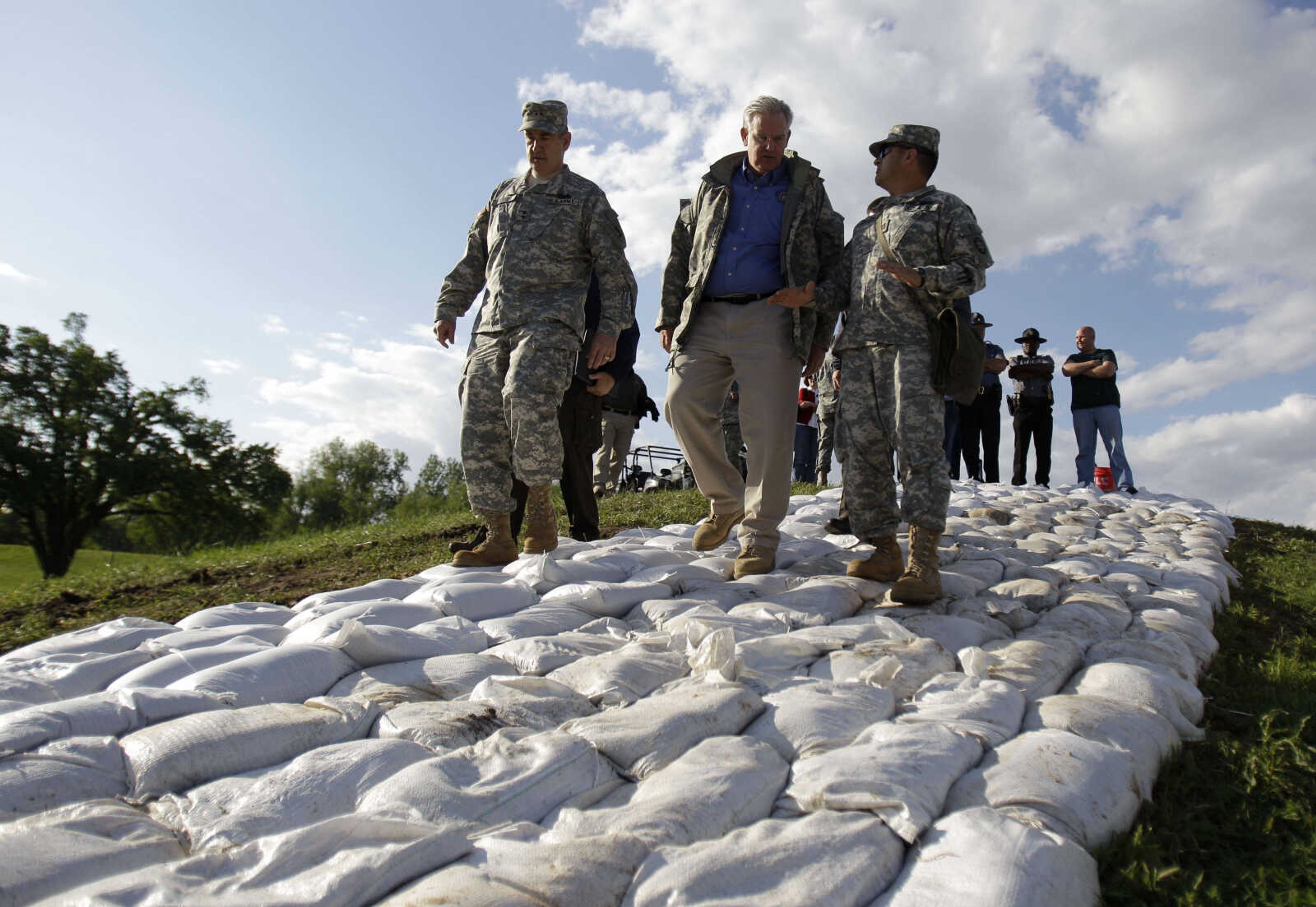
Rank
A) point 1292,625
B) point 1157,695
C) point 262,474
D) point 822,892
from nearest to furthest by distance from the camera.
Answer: point 822,892
point 1157,695
point 1292,625
point 262,474

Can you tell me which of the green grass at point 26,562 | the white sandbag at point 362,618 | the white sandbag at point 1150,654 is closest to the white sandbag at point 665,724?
the white sandbag at point 362,618

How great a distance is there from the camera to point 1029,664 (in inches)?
92.4

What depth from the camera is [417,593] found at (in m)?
3.10

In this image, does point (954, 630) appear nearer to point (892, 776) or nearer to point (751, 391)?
point (892, 776)

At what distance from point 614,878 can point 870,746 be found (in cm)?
66

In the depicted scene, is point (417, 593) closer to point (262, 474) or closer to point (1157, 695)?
point (1157, 695)

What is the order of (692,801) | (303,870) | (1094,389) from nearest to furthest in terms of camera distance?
(303,870) → (692,801) → (1094,389)

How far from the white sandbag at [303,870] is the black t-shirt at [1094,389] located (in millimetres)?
8216

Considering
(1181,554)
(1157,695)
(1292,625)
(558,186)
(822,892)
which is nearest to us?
(822,892)

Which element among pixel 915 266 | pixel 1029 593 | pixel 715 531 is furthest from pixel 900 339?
pixel 715 531

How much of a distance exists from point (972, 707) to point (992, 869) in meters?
0.70

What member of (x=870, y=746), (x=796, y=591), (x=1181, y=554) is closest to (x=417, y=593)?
(x=796, y=591)

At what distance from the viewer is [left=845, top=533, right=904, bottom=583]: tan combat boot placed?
11.1 feet

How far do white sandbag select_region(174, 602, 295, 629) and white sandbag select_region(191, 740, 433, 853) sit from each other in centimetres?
131
